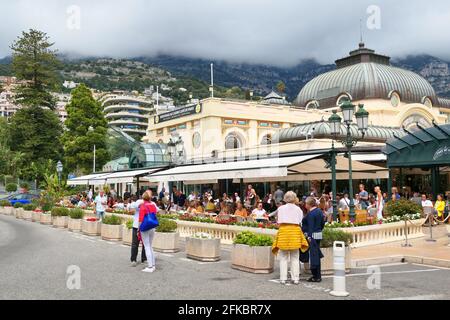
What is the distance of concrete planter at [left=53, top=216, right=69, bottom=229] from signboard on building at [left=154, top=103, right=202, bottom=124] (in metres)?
24.2

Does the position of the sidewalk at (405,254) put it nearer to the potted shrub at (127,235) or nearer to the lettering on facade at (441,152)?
the lettering on facade at (441,152)

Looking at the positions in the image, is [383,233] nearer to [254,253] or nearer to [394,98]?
[254,253]

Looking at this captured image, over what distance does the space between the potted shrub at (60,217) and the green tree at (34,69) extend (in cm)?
3410

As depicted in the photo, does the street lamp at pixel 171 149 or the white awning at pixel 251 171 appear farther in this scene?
the street lamp at pixel 171 149

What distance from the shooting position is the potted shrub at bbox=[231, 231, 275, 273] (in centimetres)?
997

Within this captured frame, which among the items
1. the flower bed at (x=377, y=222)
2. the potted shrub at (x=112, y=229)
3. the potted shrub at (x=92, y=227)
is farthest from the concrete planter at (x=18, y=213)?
the flower bed at (x=377, y=222)

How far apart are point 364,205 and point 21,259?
42.3 feet

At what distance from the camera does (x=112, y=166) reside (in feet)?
178

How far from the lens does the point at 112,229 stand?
57.0 feet

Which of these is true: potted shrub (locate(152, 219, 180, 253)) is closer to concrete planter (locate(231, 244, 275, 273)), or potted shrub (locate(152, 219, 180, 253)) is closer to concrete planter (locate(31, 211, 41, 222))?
concrete planter (locate(231, 244, 275, 273))

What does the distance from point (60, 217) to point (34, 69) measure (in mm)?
36790

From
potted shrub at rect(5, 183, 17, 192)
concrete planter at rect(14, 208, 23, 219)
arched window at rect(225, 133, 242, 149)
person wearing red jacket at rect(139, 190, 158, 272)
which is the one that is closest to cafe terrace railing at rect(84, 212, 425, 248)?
person wearing red jacket at rect(139, 190, 158, 272)

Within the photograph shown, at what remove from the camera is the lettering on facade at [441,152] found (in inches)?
770

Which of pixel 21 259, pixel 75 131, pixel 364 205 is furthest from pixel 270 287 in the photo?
pixel 75 131
